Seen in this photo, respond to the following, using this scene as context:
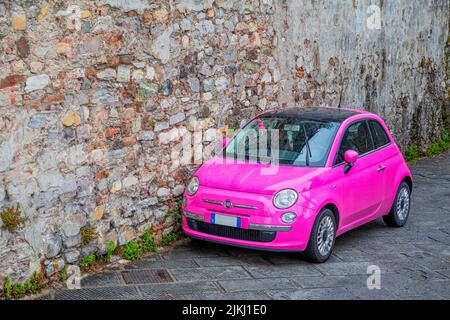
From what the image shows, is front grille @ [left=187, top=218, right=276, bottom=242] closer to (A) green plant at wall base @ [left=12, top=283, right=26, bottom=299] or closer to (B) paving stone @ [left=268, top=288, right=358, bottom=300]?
(B) paving stone @ [left=268, top=288, right=358, bottom=300]

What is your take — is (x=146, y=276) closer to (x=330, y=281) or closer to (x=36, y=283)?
(x=36, y=283)

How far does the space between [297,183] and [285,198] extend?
0.75ft

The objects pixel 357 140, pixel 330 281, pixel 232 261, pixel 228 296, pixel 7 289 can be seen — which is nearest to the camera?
pixel 7 289

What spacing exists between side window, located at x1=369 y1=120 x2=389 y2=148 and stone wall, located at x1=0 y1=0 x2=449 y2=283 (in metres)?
1.80

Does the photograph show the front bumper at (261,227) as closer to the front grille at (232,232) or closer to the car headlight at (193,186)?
the front grille at (232,232)

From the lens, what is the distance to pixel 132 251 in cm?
823

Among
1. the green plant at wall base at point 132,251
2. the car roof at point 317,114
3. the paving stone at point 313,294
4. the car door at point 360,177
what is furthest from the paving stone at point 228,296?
the car roof at point 317,114

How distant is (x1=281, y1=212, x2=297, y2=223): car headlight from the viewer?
25.5 feet

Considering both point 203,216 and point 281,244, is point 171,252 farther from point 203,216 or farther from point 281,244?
point 281,244

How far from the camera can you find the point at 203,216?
8.20 m

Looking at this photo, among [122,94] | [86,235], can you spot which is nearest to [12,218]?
[86,235]

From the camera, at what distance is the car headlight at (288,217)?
7.79m

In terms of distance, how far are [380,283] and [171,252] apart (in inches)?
96.3

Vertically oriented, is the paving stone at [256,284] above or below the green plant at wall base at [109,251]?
below
